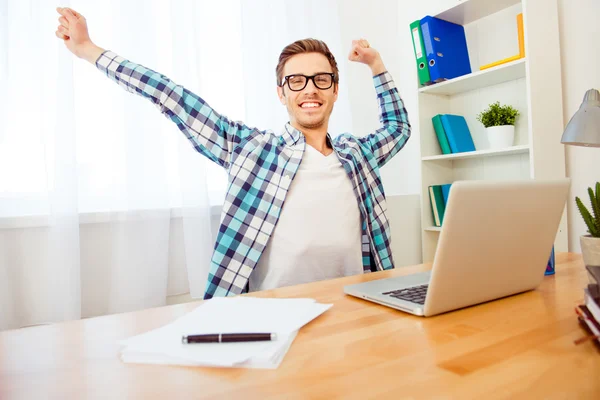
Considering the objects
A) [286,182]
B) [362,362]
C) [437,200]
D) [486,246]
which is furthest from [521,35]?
[362,362]

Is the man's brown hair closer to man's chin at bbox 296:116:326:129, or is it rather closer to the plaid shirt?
man's chin at bbox 296:116:326:129

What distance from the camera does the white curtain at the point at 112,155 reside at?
153 cm

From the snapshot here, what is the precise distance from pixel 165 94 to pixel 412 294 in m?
1.06

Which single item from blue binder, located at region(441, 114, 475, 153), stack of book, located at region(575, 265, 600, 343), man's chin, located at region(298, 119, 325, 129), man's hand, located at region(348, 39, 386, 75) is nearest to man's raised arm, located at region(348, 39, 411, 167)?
man's hand, located at region(348, 39, 386, 75)

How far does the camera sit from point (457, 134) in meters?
2.46

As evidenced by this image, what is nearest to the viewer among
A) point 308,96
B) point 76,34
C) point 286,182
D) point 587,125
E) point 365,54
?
point 587,125

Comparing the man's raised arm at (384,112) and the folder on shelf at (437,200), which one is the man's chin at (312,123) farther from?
the folder on shelf at (437,200)

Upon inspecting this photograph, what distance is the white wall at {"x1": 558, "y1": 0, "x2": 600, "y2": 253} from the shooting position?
200 cm

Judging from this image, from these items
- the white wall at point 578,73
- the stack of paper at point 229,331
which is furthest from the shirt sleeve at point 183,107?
the white wall at point 578,73

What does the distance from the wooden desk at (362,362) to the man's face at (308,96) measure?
3.40ft

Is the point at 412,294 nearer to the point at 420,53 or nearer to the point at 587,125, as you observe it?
the point at 587,125

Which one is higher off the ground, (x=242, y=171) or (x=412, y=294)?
(x=242, y=171)

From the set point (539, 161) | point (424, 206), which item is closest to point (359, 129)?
point (424, 206)

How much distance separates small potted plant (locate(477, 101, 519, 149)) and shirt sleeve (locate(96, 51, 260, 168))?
1329 millimetres
